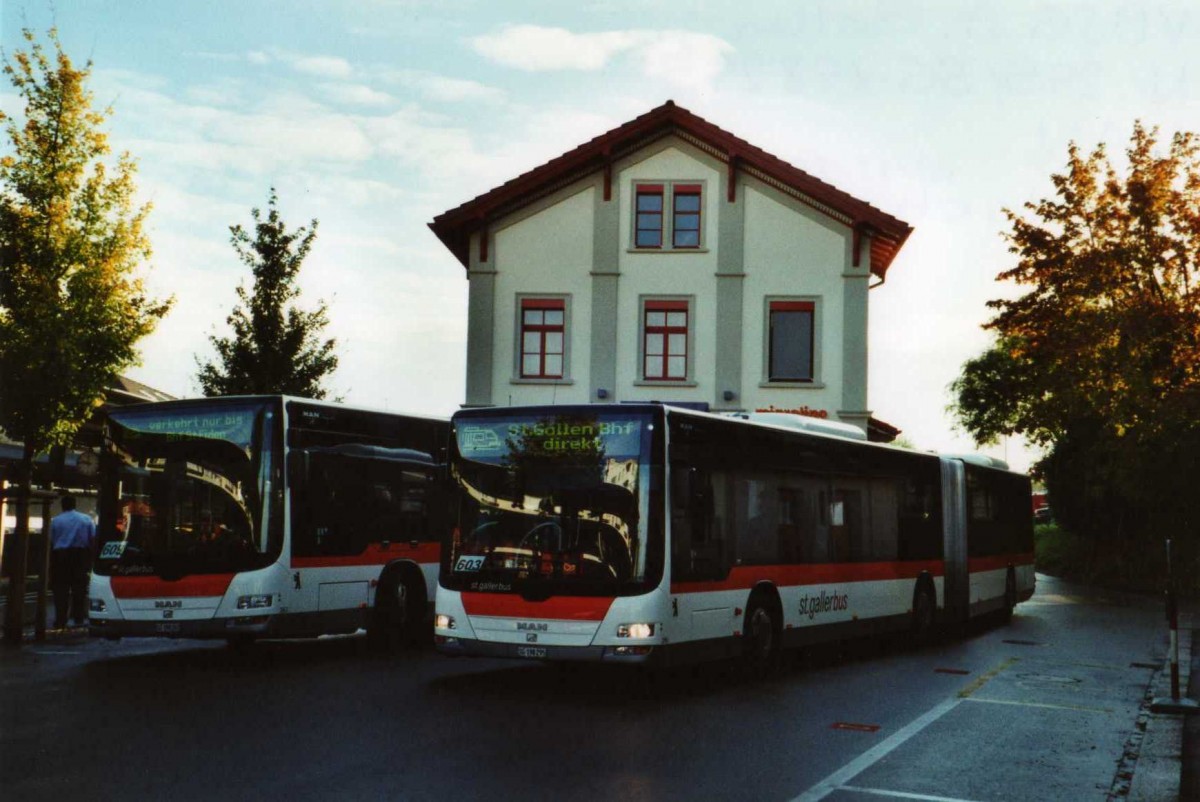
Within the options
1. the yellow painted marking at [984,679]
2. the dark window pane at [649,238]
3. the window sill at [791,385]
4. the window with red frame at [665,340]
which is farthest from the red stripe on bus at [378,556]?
the dark window pane at [649,238]

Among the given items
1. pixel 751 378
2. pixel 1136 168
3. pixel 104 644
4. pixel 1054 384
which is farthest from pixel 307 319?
pixel 1136 168

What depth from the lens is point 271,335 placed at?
31.9m

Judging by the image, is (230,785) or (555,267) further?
(555,267)

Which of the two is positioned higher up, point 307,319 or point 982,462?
point 307,319

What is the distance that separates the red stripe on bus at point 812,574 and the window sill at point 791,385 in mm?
14157

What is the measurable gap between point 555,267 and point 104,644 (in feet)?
67.4

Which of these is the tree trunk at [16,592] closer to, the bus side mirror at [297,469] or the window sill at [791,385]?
the bus side mirror at [297,469]

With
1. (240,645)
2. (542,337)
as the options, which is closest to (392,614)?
(240,645)

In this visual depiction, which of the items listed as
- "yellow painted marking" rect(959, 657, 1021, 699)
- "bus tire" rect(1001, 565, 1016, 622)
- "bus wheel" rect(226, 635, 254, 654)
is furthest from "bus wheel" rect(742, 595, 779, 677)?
"bus tire" rect(1001, 565, 1016, 622)

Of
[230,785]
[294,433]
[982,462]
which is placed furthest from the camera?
[982,462]

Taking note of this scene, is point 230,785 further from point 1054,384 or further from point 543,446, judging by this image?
point 1054,384

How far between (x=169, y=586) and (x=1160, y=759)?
996 cm

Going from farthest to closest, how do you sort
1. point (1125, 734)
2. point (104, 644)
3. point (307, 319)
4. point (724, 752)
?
point (307, 319)
point (104, 644)
point (1125, 734)
point (724, 752)

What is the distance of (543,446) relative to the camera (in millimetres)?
13273
